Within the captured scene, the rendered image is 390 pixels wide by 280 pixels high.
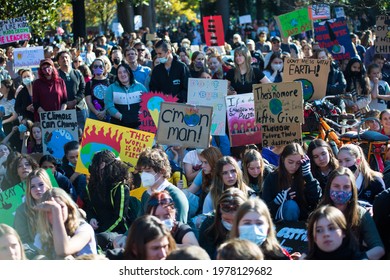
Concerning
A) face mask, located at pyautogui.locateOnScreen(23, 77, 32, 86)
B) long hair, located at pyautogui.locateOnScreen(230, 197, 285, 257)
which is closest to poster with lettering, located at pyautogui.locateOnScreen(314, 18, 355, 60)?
face mask, located at pyautogui.locateOnScreen(23, 77, 32, 86)

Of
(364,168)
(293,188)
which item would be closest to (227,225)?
(293,188)

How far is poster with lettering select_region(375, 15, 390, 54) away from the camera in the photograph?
16.9 m

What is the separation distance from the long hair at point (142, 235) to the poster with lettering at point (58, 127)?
620 cm

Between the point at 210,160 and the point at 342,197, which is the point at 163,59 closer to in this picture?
the point at 210,160

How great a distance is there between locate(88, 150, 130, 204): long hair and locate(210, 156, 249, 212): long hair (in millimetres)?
810

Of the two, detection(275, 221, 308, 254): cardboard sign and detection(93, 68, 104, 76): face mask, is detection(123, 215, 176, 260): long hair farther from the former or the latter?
detection(93, 68, 104, 76): face mask

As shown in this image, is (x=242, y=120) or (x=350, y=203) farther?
(x=242, y=120)

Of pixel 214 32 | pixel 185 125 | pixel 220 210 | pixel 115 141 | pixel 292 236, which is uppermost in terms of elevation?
pixel 214 32

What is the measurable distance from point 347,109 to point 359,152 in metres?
5.42

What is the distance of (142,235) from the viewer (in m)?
6.11

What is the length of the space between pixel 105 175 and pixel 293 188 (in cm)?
166

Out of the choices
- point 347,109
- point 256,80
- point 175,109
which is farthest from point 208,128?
point 347,109

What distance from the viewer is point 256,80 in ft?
43.8

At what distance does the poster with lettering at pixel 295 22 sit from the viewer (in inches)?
803
